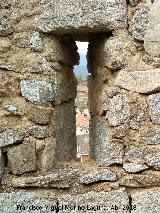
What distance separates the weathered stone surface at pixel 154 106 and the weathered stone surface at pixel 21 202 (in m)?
0.89

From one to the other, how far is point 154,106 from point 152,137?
205 mm

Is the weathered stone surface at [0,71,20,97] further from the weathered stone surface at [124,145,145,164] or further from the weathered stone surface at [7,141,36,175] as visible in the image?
the weathered stone surface at [124,145,145,164]

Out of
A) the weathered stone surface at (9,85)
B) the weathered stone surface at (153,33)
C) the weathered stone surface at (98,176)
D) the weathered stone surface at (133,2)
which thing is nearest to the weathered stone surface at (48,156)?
the weathered stone surface at (98,176)

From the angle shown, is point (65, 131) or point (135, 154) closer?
point (135, 154)

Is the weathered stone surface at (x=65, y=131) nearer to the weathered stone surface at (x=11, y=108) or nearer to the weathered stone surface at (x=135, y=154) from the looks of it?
the weathered stone surface at (x=11, y=108)

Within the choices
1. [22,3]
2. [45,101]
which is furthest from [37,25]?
[45,101]

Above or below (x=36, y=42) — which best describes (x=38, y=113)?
below

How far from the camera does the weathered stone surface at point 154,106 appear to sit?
2.89m

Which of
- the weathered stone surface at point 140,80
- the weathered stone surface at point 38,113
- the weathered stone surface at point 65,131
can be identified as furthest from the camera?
the weathered stone surface at point 65,131

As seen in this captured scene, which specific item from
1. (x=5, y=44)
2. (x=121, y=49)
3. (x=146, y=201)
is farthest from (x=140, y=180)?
(x=5, y=44)

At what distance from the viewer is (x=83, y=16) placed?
2.90 m

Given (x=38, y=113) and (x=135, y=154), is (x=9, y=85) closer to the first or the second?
(x=38, y=113)

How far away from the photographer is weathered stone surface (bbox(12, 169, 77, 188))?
2.96 meters

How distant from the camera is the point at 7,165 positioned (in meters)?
3.04
